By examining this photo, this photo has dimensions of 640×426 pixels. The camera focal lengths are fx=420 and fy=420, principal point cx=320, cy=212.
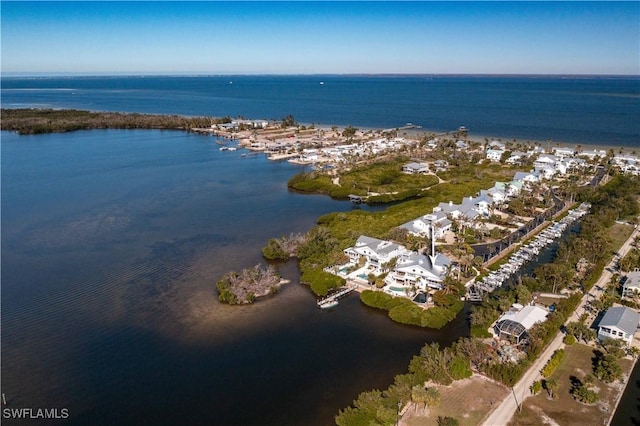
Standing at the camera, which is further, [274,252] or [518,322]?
[274,252]

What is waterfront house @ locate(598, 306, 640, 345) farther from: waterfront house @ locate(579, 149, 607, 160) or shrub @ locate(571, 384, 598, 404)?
waterfront house @ locate(579, 149, 607, 160)

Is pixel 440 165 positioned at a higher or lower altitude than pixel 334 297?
higher

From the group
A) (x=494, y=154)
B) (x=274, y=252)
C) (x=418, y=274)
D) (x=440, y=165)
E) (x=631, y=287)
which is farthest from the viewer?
(x=494, y=154)

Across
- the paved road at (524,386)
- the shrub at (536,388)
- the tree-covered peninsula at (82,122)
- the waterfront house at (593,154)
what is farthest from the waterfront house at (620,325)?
the tree-covered peninsula at (82,122)

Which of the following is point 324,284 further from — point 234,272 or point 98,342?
point 98,342

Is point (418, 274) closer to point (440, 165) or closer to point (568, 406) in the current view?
point (568, 406)

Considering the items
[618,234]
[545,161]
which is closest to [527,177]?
[545,161]
